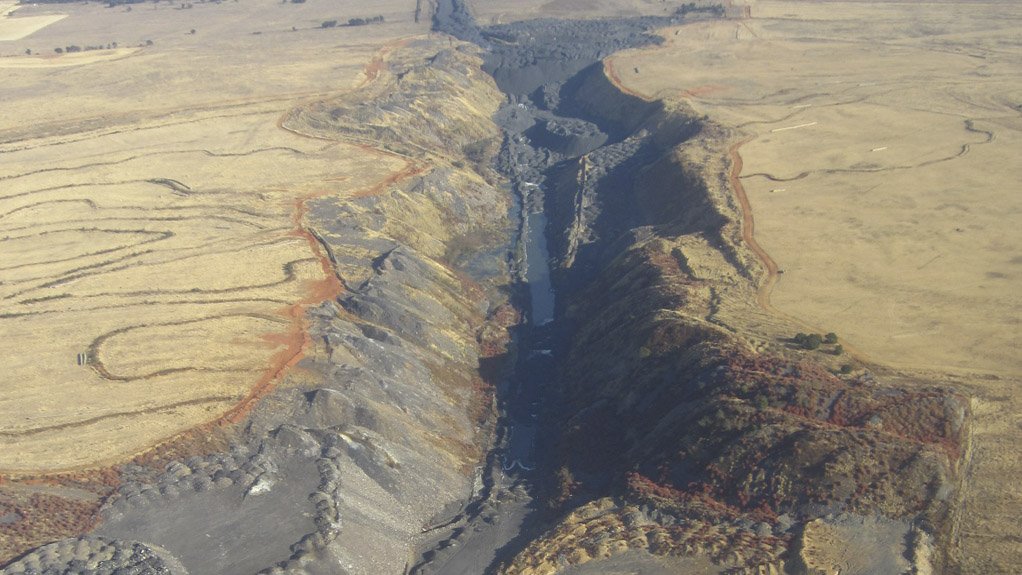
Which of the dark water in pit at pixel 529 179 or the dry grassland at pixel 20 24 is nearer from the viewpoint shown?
the dark water in pit at pixel 529 179

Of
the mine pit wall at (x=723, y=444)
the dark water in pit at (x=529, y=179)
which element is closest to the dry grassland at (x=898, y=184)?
the mine pit wall at (x=723, y=444)

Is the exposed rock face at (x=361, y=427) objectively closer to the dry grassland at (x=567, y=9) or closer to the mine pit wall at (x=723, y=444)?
the mine pit wall at (x=723, y=444)

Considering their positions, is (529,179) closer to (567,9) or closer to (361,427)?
(361,427)

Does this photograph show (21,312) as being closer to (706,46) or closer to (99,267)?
(99,267)

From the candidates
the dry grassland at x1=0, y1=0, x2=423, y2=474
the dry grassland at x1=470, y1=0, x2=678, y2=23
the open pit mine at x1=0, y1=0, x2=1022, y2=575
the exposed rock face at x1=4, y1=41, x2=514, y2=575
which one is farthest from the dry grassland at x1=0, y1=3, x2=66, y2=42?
the exposed rock face at x1=4, y1=41, x2=514, y2=575

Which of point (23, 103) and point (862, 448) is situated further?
point (23, 103)

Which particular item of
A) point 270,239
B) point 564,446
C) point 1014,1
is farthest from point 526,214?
point 1014,1

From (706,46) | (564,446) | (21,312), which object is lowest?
(564,446)
